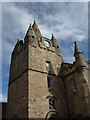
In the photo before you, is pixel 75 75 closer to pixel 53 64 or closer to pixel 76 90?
pixel 76 90

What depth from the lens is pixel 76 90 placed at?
55.1 feet

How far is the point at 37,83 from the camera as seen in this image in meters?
16.5

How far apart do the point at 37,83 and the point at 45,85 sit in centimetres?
126

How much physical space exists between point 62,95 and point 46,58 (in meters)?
5.95

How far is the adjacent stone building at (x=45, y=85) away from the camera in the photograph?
15.1 metres

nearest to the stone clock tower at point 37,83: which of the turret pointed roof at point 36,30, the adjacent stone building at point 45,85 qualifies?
the adjacent stone building at point 45,85

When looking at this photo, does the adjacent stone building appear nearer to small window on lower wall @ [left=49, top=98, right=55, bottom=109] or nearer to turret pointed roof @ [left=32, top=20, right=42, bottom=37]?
small window on lower wall @ [left=49, top=98, right=55, bottom=109]

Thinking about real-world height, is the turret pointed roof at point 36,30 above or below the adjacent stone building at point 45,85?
above

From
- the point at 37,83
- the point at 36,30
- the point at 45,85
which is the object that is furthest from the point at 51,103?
the point at 36,30

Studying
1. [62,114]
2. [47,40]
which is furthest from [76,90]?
[47,40]

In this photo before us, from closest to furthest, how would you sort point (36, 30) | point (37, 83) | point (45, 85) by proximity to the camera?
1. point (37, 83)
2. point (45, 85)
3. point (36, 30)

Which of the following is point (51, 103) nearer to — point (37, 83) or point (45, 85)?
point (45, 85)

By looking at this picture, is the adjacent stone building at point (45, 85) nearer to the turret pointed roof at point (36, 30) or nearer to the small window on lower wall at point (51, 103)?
the small window on lower wall at point (51, 103)

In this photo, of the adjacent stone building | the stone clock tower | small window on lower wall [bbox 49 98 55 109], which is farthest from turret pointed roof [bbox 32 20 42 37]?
small window on lower wall [bbox 49 98 55 109]
